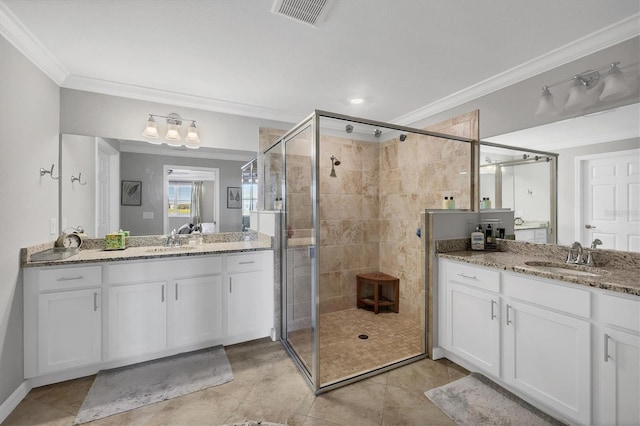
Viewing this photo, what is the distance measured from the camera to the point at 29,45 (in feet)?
6.36

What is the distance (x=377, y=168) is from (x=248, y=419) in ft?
10.5

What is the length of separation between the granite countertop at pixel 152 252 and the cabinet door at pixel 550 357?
6.86ft

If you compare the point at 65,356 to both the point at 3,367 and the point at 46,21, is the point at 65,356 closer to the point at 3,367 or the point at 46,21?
the point at 3,367

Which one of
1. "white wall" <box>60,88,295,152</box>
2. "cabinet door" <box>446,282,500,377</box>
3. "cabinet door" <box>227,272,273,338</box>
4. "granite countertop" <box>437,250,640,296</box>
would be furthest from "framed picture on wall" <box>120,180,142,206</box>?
"cabinet door" <box>446,282,500,377</box>

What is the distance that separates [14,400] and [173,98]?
2.62 meters

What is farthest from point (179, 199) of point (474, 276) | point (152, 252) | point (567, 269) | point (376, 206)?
point (567, 269)

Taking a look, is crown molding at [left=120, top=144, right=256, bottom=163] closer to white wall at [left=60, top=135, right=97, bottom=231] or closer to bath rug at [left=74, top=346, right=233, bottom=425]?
white wall at [left=60, top=135, right=97, bottom=231]

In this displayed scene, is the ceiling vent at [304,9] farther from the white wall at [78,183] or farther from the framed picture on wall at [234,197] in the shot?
the white wall at [78,183]

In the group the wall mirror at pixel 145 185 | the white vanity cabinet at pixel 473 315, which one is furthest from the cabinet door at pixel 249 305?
the white vanity cabinet at pixel 473 315

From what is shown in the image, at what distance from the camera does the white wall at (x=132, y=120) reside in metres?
2.53

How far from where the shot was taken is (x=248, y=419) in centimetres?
178

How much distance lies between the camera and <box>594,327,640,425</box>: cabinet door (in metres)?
1.37

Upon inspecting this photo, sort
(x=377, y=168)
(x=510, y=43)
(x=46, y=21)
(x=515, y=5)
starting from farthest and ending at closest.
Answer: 1. (x=377, y=168)
2. (x=510, y=43)
3. (x=46, y=21)
4. (x=515, y=5)

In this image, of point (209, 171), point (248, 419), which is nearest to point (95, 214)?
point (209, 171)
